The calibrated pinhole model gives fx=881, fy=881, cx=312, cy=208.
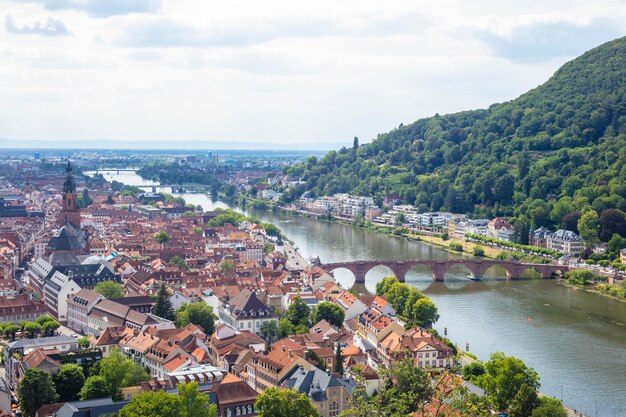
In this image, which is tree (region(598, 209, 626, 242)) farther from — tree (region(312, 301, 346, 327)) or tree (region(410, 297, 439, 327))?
tree (region(312, 301, 346, 327))

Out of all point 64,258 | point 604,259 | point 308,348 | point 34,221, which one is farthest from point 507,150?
point 308,348

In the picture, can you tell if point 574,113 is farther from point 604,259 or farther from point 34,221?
point 34,221

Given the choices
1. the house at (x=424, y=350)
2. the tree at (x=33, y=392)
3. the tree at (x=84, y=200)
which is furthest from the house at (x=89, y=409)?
the tree at (x=84, y=200)

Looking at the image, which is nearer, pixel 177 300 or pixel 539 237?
pixel 177 300

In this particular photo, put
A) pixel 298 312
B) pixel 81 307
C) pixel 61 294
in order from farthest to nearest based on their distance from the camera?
pixel 61 294 < pixel 81 307 < pixel 298 312

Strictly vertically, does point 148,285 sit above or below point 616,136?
below

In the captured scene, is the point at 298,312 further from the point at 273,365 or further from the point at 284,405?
the point at 284,405

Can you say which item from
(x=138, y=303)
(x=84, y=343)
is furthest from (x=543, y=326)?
(x=84, y=343)
